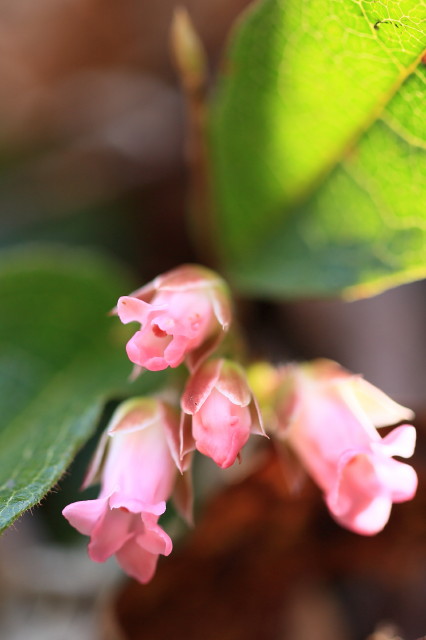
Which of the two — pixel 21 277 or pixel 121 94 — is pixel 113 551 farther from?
pixel 121 94

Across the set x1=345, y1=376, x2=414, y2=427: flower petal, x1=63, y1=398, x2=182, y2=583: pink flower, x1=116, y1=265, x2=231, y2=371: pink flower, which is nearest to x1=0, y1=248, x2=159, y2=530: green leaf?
x1=63, y1=398, x2=182, y2=583: pink flower

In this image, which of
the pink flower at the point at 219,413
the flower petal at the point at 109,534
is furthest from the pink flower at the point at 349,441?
the flower petal at the point at 109,534

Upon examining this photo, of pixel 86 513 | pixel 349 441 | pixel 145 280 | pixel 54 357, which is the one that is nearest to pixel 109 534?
pixel 86 513

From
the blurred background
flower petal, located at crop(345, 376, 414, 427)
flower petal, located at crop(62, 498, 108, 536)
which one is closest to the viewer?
flower petal, located at crop(62, 498, 108, 536)

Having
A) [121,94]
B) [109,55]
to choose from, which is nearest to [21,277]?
[121,94]

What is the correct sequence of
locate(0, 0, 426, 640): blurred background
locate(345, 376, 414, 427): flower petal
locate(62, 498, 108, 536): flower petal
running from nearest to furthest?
locate(62, 498, 108, 536): flower petal < locate(345, 376, 414, 427): flower petal < locate(0, 0, 426, 640): blurred background

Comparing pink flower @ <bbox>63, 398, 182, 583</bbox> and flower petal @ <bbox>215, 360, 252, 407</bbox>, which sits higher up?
flower petal @ <bbox>215, 360, 252, 407</bbox>

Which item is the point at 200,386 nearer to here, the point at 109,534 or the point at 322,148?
the point at 109,534

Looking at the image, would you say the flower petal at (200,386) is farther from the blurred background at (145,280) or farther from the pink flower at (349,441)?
the blurred background at (145,280)

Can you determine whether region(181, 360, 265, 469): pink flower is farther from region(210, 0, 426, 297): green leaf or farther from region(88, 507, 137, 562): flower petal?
region(210, 0, 426, 297): green leaf
